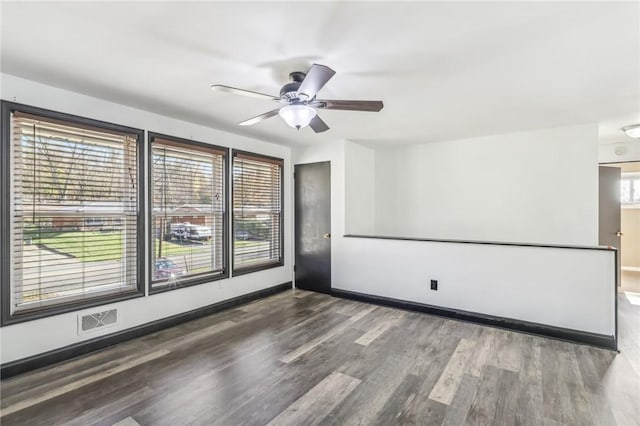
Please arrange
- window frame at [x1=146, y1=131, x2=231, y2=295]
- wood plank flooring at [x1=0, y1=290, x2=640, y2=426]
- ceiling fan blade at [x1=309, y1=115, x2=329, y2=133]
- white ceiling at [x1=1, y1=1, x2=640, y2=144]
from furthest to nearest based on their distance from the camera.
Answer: window frame at [x1=146, y1=131, x2=231, y2=295]
ceiling fan blade at [x1=309, y1=115, x2=329, y2=133]
wood plank flooring at [x1=0, y1=290, x2=640, y2=426]
white ceiling at [x1=1, y1=1, x2=640, y2=144]

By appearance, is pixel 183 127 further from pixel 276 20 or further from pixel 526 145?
pixel 526 145

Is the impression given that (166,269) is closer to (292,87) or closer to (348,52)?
(292,87)

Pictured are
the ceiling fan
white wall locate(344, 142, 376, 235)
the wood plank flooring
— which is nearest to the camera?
the wood plank flooring

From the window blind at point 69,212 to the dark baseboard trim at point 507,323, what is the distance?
3.04m

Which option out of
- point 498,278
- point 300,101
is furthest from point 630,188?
point 300,101

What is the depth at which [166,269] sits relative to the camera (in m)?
3.47

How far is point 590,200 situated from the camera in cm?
370

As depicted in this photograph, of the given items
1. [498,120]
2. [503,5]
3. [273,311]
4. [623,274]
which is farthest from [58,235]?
[623,274]

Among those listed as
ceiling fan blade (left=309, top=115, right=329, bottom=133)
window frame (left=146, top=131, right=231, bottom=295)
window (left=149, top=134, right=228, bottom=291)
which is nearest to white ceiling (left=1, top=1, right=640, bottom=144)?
ceiling fan blade (left=309, top=115, right=329, bottom=133)

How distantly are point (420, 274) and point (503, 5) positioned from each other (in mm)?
3033

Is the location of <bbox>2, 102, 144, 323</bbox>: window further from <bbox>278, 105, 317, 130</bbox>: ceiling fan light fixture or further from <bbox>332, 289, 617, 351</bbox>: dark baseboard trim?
<bbox>332, 289, 617, 351</bbox>: dark baseboard trim

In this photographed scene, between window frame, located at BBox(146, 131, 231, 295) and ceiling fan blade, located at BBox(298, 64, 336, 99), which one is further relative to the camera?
window frame, located at BBox(146, 131, 231, 295)

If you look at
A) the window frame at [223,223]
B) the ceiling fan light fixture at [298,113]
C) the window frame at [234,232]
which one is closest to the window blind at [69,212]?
Answer: the window frame at [223,223]

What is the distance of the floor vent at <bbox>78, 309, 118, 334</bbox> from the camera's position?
2773 mm
